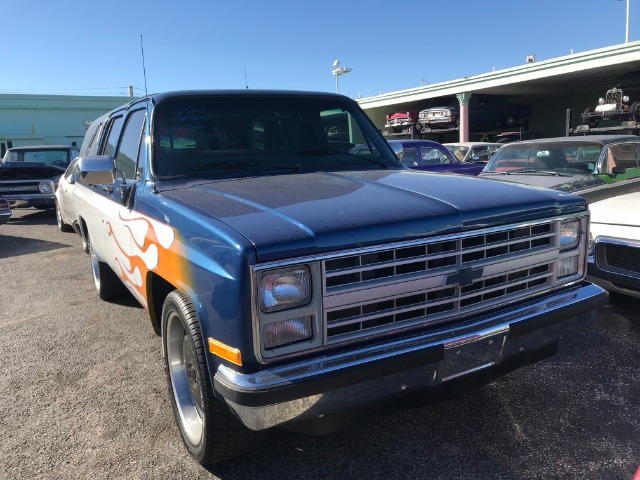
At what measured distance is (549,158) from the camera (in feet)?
22.2

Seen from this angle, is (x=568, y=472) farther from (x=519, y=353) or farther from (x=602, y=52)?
(x=602, y=52)

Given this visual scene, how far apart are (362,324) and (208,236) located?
0.74 meters

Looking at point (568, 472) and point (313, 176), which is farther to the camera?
point (313, 176)

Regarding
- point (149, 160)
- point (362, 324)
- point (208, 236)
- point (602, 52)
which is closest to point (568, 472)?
point (362, 324)

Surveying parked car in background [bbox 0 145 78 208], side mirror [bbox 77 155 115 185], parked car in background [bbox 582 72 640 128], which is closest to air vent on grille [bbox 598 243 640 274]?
side mirror [bbox 77 155 115 185]

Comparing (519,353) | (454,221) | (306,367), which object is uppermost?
(454,221)

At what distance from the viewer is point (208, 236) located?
2105 mm

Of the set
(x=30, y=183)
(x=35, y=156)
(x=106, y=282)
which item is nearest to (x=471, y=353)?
(x=106, y=282)

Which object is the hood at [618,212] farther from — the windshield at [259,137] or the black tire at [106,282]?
the black tire at [106,282]

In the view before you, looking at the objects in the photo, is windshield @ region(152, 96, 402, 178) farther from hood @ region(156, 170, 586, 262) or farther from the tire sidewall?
the tire sidewall

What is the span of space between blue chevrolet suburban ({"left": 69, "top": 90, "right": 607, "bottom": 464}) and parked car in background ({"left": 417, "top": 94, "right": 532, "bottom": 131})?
1964 centimetres

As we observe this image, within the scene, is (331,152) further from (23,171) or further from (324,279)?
(23,171)

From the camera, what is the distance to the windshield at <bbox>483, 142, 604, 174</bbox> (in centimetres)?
646

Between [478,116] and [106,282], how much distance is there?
19800 mm
